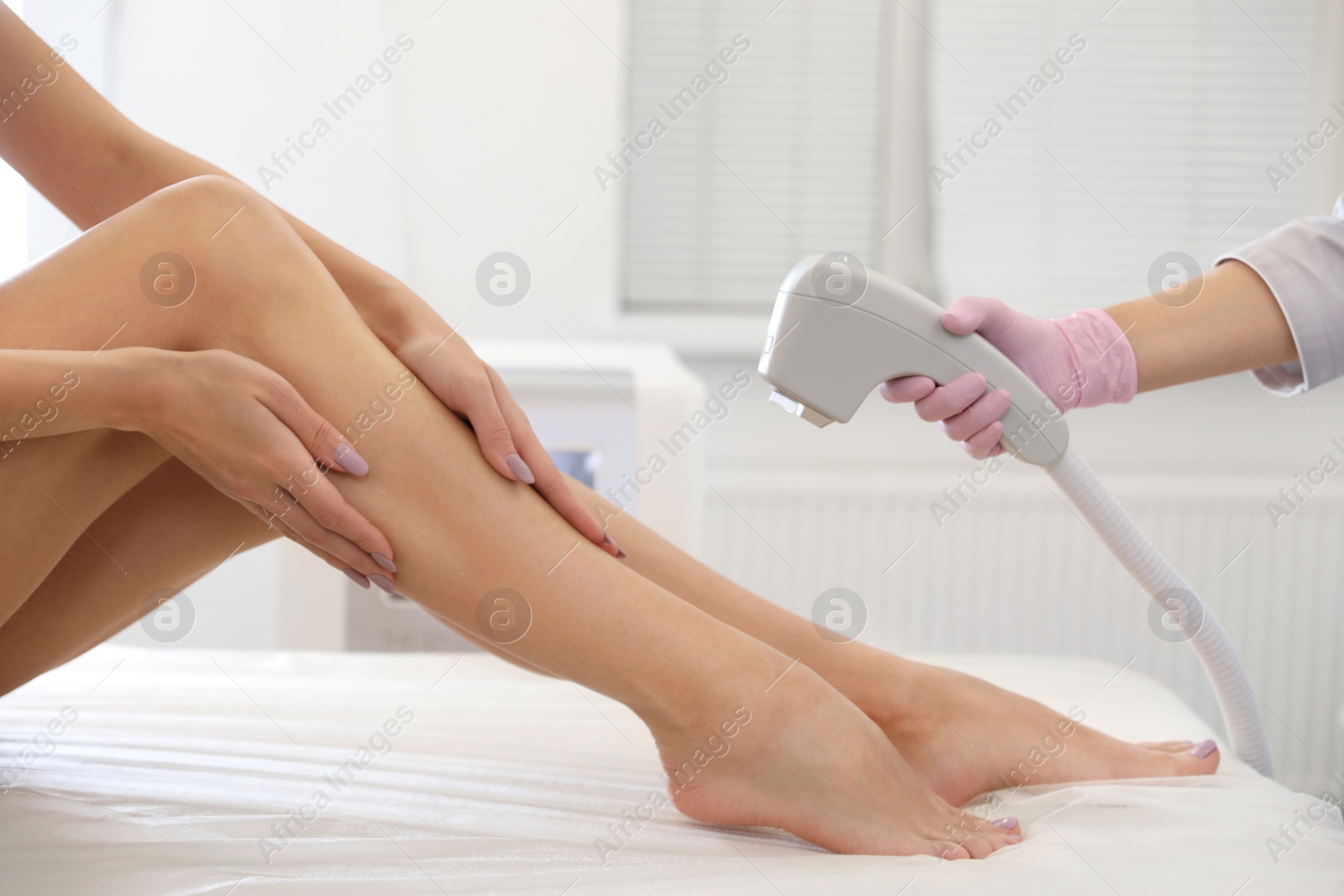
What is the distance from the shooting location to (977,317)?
87cm

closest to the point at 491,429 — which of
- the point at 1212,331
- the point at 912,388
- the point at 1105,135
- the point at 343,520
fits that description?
the point at 343,520

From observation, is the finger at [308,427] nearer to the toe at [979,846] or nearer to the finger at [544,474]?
A: the finger at [544,474]

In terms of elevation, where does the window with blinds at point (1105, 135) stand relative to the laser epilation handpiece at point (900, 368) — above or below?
above

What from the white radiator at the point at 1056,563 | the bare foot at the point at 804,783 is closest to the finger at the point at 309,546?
the bare foot at the point at 804,783

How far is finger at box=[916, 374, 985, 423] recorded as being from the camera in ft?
2.77

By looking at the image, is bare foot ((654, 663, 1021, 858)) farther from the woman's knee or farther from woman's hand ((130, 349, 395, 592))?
the woman's knee

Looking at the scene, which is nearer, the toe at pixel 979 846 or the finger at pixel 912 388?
the toe at pixel 979 846

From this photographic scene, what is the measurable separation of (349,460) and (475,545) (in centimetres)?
10

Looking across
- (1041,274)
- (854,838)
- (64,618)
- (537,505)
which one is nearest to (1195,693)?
(1041,274)

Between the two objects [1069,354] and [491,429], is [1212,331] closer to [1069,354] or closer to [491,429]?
[1069,354]

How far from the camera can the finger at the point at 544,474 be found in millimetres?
774

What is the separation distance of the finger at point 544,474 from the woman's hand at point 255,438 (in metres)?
0.11

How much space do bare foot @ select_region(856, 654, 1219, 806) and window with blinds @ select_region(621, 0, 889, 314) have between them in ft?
4.34

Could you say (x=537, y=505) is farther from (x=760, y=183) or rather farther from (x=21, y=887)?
(x=760, y=183)
